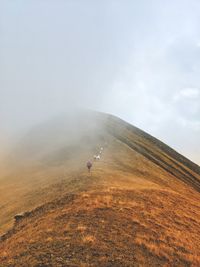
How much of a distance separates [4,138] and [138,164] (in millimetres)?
76535

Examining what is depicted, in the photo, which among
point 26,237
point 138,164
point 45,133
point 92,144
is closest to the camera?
point 26,237

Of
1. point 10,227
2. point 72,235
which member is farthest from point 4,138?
point 72,235

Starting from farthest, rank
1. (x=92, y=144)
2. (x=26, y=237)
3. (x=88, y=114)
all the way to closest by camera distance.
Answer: (x=88, y=114), (x=92, y=144), (x=26, y=237)

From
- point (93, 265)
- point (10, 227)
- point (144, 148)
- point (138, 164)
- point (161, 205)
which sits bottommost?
point (10, 227)

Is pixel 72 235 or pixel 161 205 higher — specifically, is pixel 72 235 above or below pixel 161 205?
below

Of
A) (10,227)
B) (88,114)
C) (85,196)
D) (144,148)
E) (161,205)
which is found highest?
(88,114)

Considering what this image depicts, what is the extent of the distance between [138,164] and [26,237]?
49.4 metres

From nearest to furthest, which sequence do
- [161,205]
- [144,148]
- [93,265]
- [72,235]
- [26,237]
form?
[93,265] → [72,235] → [26,237] → [161,205] → [144,148]

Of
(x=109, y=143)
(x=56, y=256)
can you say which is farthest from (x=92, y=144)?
(x=56, y=256)

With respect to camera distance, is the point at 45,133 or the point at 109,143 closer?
the point at 109,143

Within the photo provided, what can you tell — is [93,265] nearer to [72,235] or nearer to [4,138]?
[72,235]

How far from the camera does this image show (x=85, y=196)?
4047 centimetres

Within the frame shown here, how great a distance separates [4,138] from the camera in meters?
144

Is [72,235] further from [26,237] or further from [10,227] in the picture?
[10,227]
